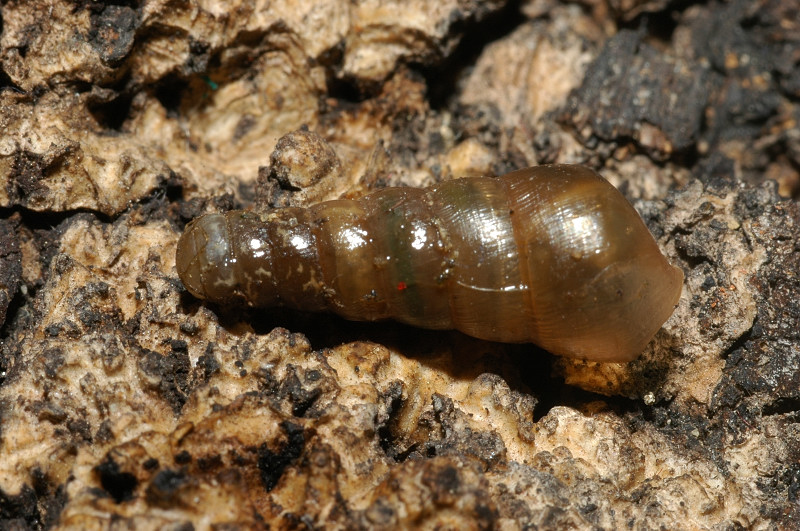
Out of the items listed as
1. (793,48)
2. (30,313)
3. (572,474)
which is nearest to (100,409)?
(30,313)

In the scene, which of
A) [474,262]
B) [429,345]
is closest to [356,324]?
[429,345]

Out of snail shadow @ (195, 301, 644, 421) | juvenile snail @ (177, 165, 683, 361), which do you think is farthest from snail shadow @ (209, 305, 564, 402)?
juvenile snail @ (177, 165, 683, 361)

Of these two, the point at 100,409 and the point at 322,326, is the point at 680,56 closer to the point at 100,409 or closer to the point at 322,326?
the point at 322,326

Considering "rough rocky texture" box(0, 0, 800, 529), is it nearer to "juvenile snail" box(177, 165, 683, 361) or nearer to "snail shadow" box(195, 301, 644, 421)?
"snail shadow" box(195, 301, 644, 421)

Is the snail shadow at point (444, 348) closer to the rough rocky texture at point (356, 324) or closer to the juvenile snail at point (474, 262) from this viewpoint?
the rough rocky texture at point (356, 324)

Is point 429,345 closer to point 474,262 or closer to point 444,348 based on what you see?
point 444,348

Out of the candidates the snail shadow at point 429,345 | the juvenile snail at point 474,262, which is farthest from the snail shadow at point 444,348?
the juvenile snail at point 474,262
